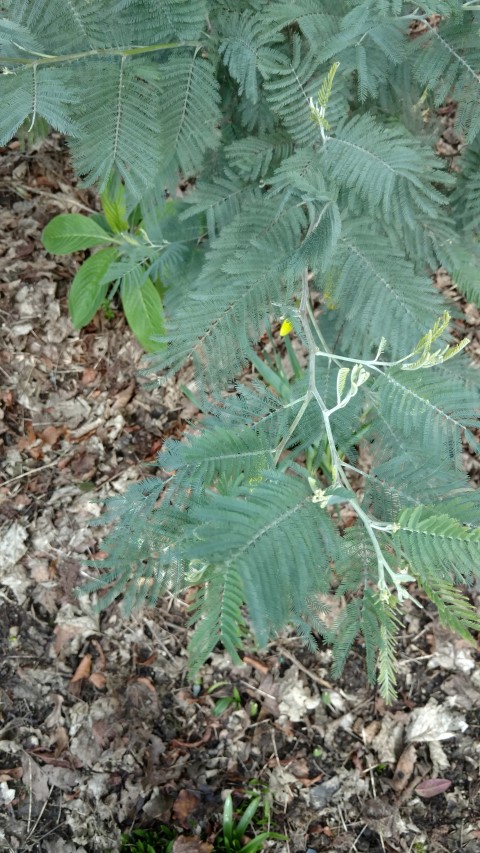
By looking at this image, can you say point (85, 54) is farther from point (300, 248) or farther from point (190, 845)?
point (190, 845)

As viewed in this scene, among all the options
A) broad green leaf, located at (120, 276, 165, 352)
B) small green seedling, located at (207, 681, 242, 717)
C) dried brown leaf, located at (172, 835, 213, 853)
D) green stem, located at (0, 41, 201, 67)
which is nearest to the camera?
green stem, located at (0, 41, 201, 67)

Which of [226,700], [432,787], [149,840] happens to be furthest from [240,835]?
[432,787]

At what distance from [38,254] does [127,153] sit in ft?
5.74

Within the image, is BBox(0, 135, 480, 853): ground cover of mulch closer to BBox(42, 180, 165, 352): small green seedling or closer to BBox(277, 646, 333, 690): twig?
BBox(277, 646, 333, 690): twig

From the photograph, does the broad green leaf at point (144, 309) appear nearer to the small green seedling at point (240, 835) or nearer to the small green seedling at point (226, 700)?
the small green seedling at point (226, 700)

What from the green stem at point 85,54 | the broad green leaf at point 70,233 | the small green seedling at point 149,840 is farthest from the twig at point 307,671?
the green stem at point 85,54

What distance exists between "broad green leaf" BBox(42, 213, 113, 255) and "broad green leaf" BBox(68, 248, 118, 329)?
10 centimetres

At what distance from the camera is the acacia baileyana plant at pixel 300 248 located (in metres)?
1.32

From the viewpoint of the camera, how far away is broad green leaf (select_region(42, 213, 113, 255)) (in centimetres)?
285

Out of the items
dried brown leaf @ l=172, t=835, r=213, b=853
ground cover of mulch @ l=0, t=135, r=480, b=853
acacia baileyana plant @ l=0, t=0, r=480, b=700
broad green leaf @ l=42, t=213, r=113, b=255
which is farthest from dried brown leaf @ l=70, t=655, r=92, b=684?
broad green leaf @ l=42, t=213, r=113, b=255

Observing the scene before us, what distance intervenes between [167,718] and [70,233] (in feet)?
6.78

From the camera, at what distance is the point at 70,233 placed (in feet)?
9.36

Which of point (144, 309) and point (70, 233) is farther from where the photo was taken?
point (70, 233)

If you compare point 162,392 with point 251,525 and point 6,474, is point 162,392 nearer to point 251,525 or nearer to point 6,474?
point 6,474
